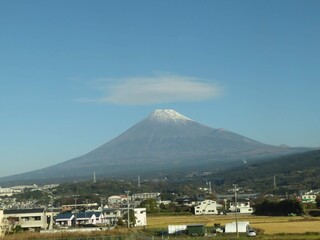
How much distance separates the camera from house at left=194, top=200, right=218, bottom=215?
39906mm

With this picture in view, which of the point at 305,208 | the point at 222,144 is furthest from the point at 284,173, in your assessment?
the point at 222,144

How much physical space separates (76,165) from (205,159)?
40906 mm

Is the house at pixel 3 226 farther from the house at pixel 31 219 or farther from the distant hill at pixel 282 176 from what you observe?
the distant hill at pixel 282 176

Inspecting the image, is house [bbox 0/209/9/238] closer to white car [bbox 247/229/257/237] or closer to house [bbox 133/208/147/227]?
house [bbox 133/208/147/227]

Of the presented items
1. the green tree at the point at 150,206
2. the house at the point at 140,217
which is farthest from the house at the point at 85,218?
the green tree at the point at 150,206

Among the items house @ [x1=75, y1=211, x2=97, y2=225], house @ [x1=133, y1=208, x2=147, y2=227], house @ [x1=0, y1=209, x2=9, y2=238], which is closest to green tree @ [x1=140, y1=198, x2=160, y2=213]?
house @ [x1=75, y1=211, x2=97, y2=225]

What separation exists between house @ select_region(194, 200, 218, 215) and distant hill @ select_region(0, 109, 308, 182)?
105634 millimetres

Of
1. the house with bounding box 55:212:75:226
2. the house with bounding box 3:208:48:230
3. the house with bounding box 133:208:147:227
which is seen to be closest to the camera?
the house with bounding box 3:208:48:230

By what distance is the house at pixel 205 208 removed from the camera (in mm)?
39906

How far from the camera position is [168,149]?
176625 millimetres

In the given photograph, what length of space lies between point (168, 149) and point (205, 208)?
447 ft

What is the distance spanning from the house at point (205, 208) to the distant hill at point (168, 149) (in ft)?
347

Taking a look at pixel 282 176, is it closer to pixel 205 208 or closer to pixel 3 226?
pixel 205 208

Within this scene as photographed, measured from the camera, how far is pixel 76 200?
50.3m
